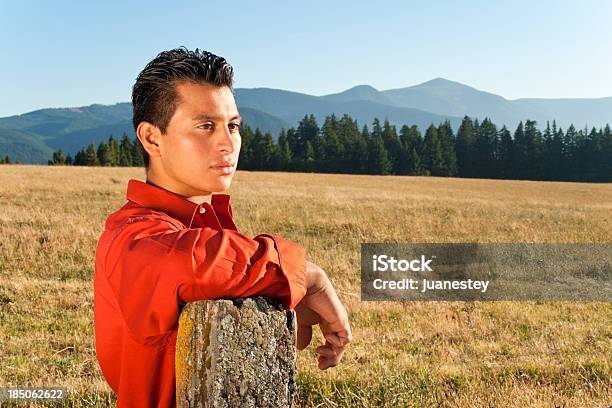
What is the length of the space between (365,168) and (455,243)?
86.3m

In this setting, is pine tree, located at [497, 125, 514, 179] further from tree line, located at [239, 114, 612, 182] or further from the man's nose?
the man's nose

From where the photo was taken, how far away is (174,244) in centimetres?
179

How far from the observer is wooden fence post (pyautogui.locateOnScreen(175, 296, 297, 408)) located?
202 cm

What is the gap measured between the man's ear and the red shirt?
132 millimetres

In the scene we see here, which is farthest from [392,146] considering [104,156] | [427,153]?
[104,156]

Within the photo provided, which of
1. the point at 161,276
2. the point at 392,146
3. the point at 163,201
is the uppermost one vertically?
the point at 392,146

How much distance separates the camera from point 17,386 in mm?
6406

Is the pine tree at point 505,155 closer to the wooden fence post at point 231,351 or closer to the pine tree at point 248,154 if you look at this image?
the pine tree at point 248,154

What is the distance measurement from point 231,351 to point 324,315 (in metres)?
0.35

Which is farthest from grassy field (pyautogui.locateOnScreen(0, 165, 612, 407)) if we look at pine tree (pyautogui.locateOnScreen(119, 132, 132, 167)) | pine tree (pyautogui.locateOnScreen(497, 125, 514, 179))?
pine tree (pyautogui.locateOnScreen(497, 125, 514, 179))

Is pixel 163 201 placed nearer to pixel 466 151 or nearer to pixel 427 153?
pixel 427 153

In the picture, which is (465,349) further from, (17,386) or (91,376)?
(17,386)

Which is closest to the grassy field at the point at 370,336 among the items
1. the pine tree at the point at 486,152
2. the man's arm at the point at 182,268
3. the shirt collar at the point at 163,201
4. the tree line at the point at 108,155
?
the shirt collar at the point at 163,201

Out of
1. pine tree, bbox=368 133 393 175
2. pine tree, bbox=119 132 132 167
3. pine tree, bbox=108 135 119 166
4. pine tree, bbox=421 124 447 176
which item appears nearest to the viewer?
pine tree, bbox=108 135 119 166
